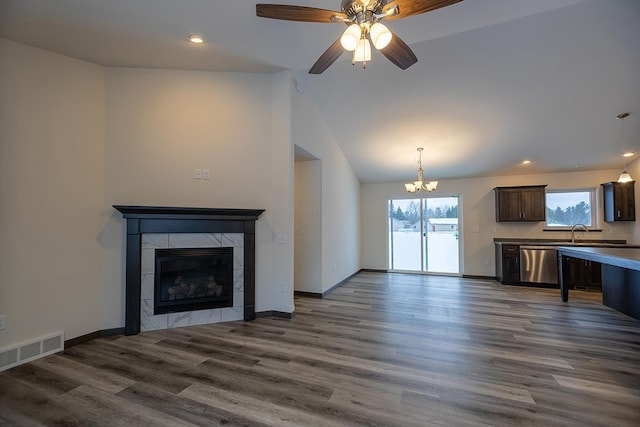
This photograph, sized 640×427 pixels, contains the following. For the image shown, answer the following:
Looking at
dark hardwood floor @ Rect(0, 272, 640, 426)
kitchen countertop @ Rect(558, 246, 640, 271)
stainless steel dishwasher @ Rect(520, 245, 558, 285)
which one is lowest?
dark hardwood floor @ Rect(0, 272, 640, 426)

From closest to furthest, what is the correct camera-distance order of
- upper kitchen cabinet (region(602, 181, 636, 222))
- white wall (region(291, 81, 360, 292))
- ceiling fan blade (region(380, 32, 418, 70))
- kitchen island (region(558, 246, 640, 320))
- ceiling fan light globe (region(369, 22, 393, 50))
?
ceiling fan light globe (region(369, 22, 393, 50))
ceiling fan blade (region(380, 32, 418, 70))
kitchen island (region(558, 246, 640, 320))
white wall (region(291, 81, 360, 292))
upper kitchen cabinet (region(602, 181, 636, 222))

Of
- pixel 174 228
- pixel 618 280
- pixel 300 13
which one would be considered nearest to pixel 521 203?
pixel 618 280

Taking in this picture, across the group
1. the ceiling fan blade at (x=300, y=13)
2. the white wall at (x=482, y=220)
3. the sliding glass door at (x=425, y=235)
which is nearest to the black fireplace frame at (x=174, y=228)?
the ceiling fan blade at (x=300, y=13)

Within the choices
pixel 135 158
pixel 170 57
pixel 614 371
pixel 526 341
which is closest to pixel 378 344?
pixel 526 341

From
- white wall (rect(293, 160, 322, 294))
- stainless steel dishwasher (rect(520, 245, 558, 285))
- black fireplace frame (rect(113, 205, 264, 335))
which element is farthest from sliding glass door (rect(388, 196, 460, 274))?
black fireplace frame (rect(113, 205, 264, 335))

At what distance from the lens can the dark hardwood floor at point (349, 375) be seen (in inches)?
70.0

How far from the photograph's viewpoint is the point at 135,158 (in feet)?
10.6

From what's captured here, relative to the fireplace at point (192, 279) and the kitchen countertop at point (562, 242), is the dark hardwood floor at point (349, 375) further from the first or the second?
the kitchen countertop at point (562, 242)

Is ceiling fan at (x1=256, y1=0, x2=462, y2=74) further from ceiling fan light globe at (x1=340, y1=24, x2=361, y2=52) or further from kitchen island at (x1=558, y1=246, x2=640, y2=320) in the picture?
kitchen island at (x1=558, y1=246, x2=640, y2=320)

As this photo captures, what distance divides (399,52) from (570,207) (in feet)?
21.3

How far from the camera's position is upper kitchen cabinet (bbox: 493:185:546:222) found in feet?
19.6

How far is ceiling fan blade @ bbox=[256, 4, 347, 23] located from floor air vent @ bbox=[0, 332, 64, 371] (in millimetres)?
3569

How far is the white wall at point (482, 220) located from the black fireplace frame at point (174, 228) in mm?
4559

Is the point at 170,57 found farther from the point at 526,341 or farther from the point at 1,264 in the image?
the point at 526,341
